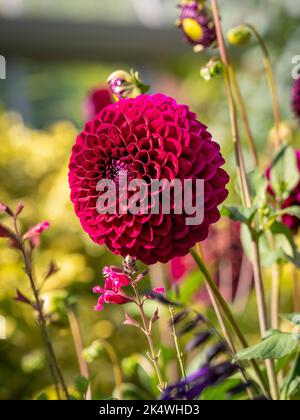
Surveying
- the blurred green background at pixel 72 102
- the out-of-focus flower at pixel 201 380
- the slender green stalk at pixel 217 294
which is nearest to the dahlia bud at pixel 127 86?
the blurred green background at pixel 72 102

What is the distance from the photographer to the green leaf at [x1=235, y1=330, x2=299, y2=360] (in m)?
0.61

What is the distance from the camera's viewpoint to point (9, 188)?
70.8 inches

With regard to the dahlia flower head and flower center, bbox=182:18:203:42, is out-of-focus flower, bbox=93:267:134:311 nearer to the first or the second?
the dahlia flower head

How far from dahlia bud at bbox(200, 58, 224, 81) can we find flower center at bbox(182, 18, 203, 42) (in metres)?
→ 0.04

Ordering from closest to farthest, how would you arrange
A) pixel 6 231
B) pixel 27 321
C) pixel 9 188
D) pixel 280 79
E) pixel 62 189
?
1. pixel 6 231
2. pixel 27 321
3. pixel 62 189
4. pixel 9 188
5. pixel 280 79

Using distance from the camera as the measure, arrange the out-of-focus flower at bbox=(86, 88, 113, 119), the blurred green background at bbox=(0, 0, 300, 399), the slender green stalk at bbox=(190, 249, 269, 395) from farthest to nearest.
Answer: the blurred green background at bbox=(0, 0, 300, 399) < the out-of-focus flower at bbox=(86, 88, 113, 119) < the slender green stalk at bbox=(190, 249, 269, 395)

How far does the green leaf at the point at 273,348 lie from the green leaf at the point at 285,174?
235 mm

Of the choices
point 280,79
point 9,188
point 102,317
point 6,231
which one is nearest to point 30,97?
point 280,79

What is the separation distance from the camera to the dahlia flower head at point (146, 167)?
22.7 inches

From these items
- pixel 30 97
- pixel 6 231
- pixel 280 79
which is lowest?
pixel 6 231

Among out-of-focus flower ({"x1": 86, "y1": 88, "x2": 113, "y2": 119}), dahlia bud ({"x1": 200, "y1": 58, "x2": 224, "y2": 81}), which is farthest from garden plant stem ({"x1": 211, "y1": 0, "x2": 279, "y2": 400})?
out-of-focus flower ({"x1": 86, "y1": 88, "x2": 113, "y2": 119})
